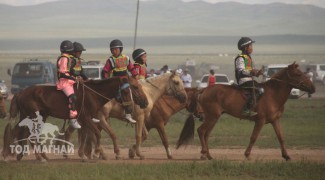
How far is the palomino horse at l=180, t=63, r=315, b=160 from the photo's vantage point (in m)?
20.3

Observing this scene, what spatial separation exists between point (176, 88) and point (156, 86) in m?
0.47

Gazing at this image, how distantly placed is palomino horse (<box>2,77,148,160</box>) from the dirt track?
101 centimetres

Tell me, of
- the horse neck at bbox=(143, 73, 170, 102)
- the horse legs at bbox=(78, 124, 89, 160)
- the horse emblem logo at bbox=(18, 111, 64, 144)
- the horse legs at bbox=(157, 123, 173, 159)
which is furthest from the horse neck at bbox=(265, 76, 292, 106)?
the horse emblem logo at bbox=(18, 111, 64, 144)

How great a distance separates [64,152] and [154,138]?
6204mm

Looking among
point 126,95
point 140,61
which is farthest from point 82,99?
point 140,61

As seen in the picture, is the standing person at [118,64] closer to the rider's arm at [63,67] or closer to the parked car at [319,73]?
the rider's arm at [63,67]

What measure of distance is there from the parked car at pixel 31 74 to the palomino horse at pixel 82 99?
32615 millimetres

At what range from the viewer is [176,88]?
68.0ft

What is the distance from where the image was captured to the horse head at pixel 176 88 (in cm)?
2066

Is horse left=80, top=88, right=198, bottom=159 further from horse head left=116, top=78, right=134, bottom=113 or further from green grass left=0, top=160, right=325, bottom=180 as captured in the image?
green grass left=0, top=160, right=325, bottom=180

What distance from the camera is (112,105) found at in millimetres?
20562

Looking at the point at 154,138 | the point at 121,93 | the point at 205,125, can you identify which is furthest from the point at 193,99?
the point at 154,138

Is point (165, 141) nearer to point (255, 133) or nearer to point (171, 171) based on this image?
point (255, 133)

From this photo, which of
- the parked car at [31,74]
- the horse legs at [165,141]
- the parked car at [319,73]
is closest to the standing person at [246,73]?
the horse legs at [165,141]
